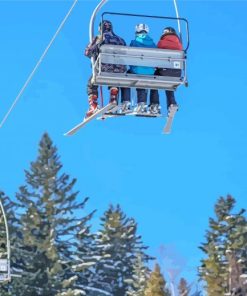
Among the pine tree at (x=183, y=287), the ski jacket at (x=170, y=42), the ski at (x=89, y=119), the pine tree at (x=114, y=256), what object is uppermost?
the pine tree at (x=114, y=256)

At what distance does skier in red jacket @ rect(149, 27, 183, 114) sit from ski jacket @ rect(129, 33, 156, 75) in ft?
0.61

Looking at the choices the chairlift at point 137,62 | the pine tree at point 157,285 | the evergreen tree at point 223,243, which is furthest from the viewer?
the evergreen tree at point 223,243

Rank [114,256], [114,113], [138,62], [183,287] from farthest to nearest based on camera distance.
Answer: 1. [114,256]
2. [183,287]
3. [114,113]
4. [138,62]

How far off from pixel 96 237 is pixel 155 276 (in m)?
14.6

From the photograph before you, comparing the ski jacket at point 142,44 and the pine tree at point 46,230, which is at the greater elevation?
the pine tree at point 46,230

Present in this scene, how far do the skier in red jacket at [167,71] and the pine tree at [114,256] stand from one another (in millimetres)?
Answer: 39375

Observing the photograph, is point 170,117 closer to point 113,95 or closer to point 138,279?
point 113,95

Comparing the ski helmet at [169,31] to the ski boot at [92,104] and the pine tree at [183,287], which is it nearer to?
the ski boot at [92,104]

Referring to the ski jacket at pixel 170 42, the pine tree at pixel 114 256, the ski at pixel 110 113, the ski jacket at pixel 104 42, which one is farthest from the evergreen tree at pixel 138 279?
the ski jacket at pixel 104 42

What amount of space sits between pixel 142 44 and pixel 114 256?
42.4 metres

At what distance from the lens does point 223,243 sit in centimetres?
5159

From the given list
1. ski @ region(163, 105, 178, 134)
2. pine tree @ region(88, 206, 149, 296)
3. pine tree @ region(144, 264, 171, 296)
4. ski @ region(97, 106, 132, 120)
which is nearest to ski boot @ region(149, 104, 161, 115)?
ski @ region(163, 105, 178, 134)

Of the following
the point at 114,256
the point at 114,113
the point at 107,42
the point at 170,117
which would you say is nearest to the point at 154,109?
the point at 170,117

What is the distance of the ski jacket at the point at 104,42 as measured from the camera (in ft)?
48.2
